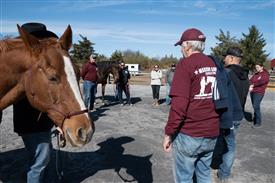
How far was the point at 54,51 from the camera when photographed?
3057mm

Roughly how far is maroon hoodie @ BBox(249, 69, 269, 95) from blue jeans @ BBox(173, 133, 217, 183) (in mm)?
7352

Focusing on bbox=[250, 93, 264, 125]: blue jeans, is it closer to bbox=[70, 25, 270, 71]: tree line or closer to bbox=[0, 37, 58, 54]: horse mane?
bbox=[0, 37, 58, 54]: horse mane

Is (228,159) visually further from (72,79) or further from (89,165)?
(72,79)

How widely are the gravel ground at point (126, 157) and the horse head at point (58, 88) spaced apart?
172 centimetres

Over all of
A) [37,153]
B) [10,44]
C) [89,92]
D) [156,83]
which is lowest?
[89,92]

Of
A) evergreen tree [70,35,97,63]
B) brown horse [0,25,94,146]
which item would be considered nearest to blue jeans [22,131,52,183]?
brown horse [0,25,94,146]

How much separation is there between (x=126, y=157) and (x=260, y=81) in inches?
225

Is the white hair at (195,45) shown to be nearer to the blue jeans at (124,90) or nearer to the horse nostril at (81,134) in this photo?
the horse nostril at (81,134)

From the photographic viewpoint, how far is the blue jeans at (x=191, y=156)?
3.45 meters

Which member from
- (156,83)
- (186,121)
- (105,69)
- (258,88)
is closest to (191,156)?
(186,121)

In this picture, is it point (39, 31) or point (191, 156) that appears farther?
point (39, 31)

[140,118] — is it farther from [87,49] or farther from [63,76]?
[87,49]

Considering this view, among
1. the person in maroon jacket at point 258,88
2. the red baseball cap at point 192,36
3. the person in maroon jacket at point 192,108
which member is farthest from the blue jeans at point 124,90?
the red baseball cap at point 192,36

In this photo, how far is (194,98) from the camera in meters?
3.33
